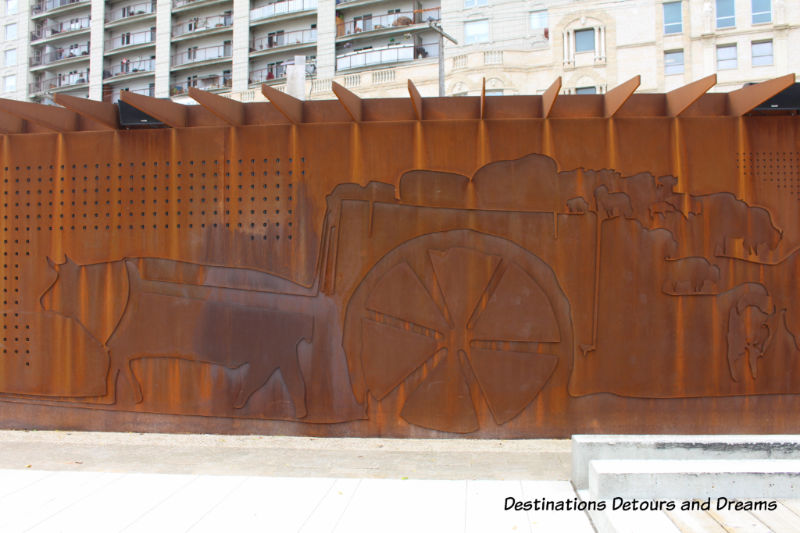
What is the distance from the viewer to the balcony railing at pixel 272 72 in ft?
116

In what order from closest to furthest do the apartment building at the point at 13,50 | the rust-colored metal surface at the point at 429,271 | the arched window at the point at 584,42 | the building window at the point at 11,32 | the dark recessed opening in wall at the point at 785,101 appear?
the dark recessed opening in wall at the point at 785,101, the rust-colored metal surface at the point at 429,271, the arched window at the point at 584,42, the apartment building at the point at 13,50, the building window at the point at 11,32

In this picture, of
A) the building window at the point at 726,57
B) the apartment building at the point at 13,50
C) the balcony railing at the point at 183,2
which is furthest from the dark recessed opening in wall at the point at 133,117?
the apartment building at the point at 13,50

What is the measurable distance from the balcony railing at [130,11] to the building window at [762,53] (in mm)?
37452

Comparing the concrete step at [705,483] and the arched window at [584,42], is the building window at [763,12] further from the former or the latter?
the concrete step at [705,483]

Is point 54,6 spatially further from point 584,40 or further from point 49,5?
point 584,40

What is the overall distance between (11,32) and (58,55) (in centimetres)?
483

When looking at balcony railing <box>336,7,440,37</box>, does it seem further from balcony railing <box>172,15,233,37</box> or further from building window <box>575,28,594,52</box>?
building window <box>575,28,594,52</box>

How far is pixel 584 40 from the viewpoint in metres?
27.8

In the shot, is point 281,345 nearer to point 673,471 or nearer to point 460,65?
point 673,471

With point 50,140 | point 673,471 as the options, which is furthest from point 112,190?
point 673,471

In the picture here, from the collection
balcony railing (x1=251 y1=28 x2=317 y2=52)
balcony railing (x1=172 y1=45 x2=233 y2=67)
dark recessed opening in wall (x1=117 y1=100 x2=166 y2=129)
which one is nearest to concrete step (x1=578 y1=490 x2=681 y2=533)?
dark recessed opening in wall (x1=117 y1=100 x2=166 y2=129)

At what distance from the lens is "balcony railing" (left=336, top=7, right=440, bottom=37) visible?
111 feet

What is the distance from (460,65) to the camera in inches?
1110

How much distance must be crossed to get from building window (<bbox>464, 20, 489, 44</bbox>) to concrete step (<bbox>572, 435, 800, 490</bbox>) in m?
28.4
